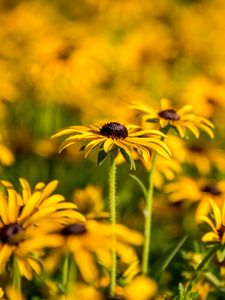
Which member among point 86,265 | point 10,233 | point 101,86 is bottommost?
point 86,265

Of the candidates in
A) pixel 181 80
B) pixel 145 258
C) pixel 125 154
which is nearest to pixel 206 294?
pixel 145 258

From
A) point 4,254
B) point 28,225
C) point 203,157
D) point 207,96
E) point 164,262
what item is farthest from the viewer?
point 207,96

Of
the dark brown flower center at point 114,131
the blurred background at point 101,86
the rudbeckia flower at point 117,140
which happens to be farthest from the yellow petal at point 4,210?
the blurred background at point 101,86

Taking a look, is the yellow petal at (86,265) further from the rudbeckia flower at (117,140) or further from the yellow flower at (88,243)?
the rudbeckia flower at (117,140)

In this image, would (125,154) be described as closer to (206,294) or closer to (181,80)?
(206,294)

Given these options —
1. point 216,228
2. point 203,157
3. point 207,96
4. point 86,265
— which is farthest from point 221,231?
point 207,96

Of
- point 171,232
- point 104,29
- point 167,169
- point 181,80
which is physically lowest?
point 171,232

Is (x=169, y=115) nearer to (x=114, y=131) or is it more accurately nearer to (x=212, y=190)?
(x=114, y=131)
